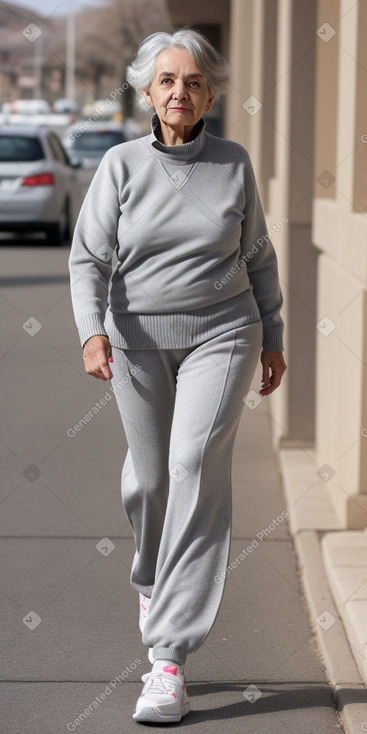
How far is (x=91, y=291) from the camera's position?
3.94 meters

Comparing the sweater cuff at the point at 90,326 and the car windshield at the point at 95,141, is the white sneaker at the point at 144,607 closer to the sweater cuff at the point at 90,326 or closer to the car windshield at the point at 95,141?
the sweater cuff at the point at 90,326

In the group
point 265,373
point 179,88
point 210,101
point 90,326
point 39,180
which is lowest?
point 39,180

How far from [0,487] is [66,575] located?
151 centimetres

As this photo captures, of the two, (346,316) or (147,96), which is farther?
(346,316)

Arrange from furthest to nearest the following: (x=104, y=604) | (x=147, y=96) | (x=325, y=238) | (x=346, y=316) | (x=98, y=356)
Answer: (x=325, y=238), (x=346, y=316), (x=104, y=604), (x=147, y=96), (x=98, y=356)

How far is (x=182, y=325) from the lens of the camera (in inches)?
154

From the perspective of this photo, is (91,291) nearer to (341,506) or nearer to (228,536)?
(228,536)

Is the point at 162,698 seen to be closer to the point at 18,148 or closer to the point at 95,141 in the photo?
the point at 18,148

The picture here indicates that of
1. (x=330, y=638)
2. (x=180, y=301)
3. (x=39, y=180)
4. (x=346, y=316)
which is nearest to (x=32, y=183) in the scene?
(x=39, y=180)

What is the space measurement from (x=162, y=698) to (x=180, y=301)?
1.11 m

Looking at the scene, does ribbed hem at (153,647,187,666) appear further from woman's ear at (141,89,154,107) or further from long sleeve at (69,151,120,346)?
woman's ear at (141,89,154,107)

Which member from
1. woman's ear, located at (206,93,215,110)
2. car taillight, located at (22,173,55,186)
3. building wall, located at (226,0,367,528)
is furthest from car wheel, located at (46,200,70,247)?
woman's ear, located at (206,93,215,110)

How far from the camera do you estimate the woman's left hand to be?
13.7ft

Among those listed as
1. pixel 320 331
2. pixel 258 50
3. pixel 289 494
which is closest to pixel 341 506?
pixel 289 494
